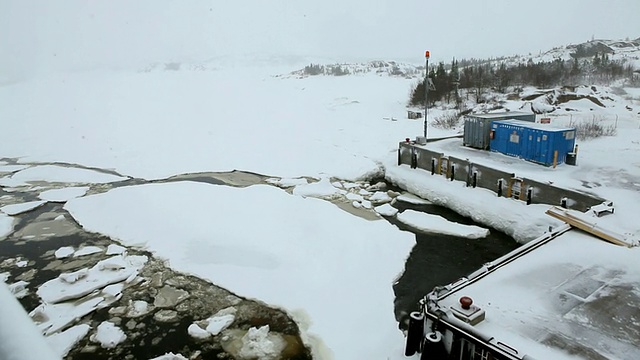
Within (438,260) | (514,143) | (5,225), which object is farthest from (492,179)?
(5,225)

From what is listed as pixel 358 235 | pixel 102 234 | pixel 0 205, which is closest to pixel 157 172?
pixel 0 205

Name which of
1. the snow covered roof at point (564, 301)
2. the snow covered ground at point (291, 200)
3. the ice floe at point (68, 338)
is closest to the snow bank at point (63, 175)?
the snow covered ground at point (291, 200)

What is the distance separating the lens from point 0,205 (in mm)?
15766

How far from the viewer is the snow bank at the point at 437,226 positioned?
1292 cm

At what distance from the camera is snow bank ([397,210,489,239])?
12922 mm

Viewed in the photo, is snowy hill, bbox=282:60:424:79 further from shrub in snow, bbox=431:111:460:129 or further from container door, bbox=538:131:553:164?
container door, bbox=538:131:553:164

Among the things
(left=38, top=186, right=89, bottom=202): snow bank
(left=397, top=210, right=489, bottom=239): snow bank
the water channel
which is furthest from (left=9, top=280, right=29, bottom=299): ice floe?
(left=397, top=210, right=489, bottom=239): snow bank

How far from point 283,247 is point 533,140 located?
1054 centimetres

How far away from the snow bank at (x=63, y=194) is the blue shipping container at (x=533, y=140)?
17.0 metres

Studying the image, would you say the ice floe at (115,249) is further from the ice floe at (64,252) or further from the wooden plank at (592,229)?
the wooden plank at (592,229)

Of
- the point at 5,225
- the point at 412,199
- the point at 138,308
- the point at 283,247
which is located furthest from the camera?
the point at 412,199

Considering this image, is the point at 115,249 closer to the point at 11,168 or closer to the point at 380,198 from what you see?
the point at 380,198

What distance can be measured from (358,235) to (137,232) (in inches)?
259

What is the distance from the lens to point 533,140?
16031 mm
